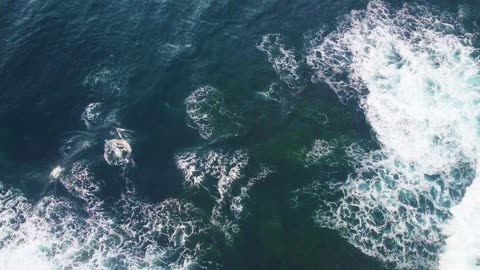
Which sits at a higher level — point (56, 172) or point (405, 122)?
point (405, 122)

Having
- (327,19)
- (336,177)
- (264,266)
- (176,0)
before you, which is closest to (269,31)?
(327,19)

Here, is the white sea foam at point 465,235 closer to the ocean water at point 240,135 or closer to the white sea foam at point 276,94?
the ocean water at point 240,135

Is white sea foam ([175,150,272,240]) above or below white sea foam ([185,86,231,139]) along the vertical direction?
below

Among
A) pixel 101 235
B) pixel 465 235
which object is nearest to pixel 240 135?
pixel 101 235

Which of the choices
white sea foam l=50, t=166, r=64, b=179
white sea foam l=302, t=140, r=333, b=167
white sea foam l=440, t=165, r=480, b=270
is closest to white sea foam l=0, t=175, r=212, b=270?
white sea foam l=50, t=166, r=64, b=179

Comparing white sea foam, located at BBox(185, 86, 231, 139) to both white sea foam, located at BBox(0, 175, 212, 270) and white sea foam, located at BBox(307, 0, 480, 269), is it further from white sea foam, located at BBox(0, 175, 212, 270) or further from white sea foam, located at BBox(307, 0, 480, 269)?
white sea foam, located at BBox(307, 0, 480, 269)

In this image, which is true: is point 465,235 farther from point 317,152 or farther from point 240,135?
point 240,135

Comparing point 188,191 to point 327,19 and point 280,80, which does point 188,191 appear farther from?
point 327,19
